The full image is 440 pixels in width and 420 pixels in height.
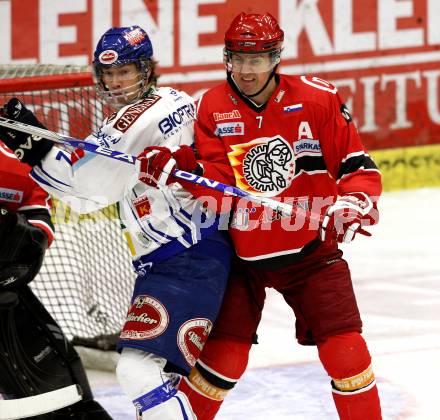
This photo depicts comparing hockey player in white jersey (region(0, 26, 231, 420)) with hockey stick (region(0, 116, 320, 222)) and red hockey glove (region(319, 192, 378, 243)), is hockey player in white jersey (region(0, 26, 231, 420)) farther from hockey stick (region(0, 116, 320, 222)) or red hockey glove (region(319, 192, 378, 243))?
red hockey glove (region(319, 192, 378, 243))

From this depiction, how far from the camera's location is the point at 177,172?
10.8 ft

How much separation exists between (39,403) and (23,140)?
2.55 feet

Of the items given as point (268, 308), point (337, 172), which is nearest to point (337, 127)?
point (337, 172)

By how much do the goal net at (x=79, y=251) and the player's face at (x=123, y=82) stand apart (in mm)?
953

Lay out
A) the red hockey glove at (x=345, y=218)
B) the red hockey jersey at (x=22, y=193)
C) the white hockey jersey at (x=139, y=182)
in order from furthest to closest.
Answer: the red hockey jersey at (x=22, y=193) → the white hockey jersey at (x=139, y=182) → the red hockey glove at (x=345, y=218)

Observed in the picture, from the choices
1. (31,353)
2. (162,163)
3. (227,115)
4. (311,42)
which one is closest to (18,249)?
(31,353)

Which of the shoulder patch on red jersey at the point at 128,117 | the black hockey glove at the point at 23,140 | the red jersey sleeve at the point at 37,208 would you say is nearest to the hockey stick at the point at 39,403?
the red jersey sleeve at the point at 37,208

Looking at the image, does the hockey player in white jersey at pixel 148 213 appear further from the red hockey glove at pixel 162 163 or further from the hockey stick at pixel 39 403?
the hockey stick at pixel 39 403

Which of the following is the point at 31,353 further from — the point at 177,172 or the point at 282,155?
the point at 282,155

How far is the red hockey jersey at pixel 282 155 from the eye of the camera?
3.35 m

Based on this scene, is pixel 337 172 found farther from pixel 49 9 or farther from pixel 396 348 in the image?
pixel 49 9

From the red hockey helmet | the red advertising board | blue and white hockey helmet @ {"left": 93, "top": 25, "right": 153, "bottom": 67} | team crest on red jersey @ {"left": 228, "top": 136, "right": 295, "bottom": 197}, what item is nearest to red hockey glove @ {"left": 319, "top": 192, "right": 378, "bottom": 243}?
team crest on red jersey @ {"left": 228, "top": 136, "right": 295, "bottom": 197}

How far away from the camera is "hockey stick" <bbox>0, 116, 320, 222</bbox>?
3.24 m

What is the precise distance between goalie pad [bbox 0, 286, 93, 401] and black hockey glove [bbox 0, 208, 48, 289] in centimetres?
5
